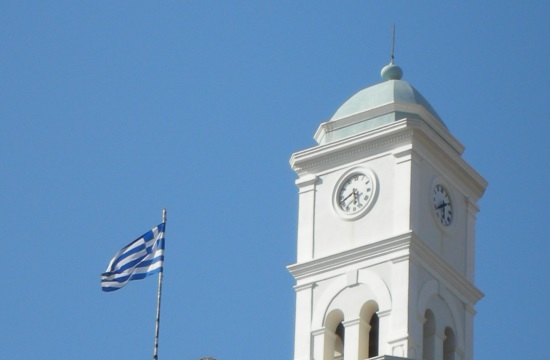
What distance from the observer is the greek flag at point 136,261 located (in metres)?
86.4

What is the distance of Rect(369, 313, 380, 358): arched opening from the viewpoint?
8888 centimetres

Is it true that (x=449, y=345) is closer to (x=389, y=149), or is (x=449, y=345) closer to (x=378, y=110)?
(x=389, y=149)

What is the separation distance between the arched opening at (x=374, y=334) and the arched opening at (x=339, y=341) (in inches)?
39.3

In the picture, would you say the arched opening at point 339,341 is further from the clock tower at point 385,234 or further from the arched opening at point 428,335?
the arched opening at point 428,335

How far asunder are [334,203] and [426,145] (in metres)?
3.55

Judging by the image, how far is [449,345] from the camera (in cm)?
9050

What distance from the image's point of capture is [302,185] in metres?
92.6

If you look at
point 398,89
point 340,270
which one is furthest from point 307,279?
point 398,89

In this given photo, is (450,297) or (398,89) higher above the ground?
(398,89)

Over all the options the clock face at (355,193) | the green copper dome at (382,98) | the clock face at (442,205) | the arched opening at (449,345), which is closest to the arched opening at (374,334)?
the arched opening at (449,345)

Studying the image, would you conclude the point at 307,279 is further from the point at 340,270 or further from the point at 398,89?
the point at 398,89

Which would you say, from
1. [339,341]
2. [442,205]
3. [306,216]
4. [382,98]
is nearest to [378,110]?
[382,98]

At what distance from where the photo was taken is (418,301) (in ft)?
291

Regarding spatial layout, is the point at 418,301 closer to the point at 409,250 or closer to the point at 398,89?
the point at 409,250
